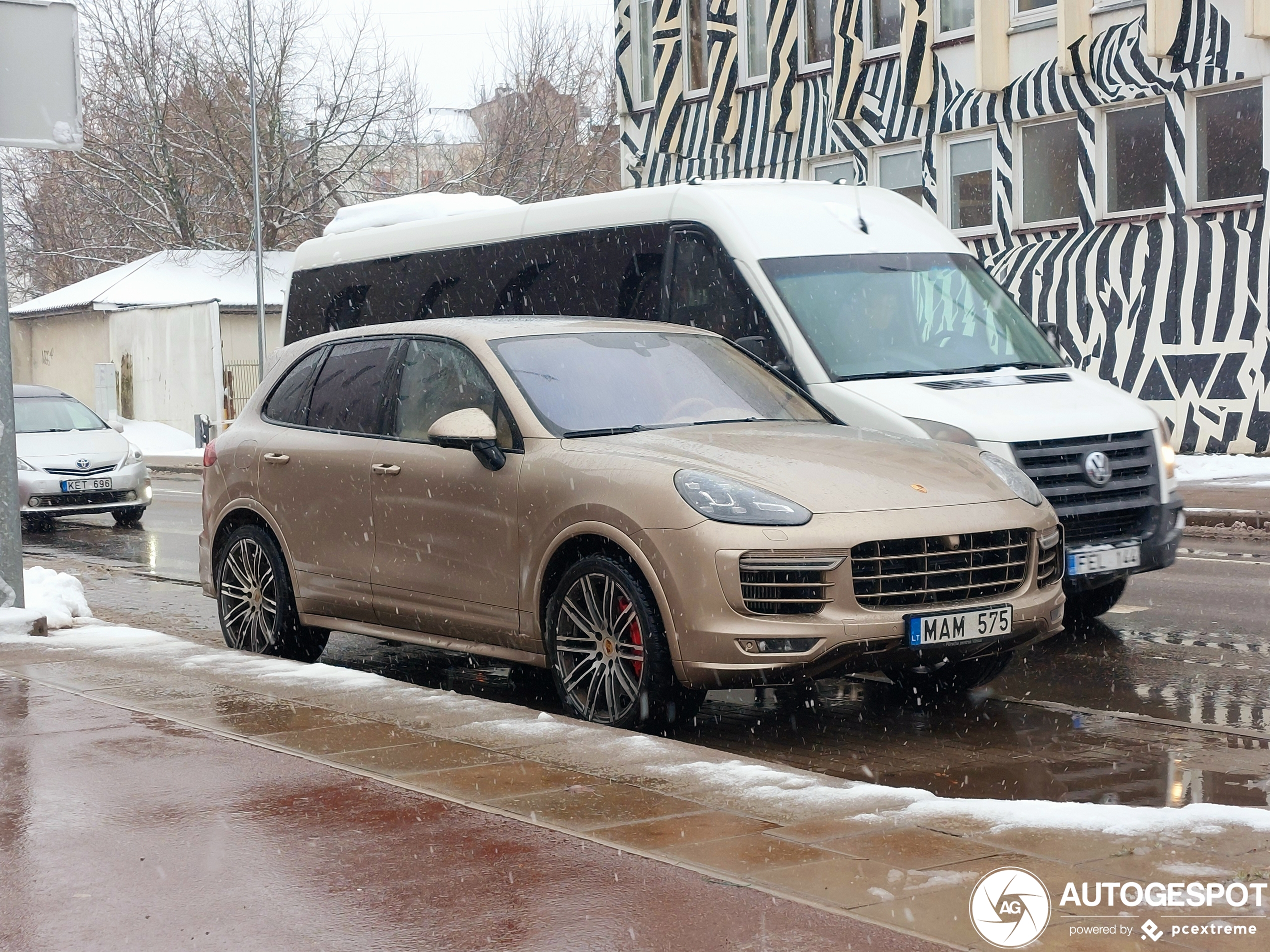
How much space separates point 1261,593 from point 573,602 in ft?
18.7

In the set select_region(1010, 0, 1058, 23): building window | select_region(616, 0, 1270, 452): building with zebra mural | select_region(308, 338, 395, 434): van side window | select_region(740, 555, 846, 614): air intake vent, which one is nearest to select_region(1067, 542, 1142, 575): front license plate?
select_region(740, 555, 846, 614): air intake vent

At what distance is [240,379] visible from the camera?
43.9 meters

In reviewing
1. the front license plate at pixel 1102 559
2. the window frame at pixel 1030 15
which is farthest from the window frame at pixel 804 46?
the front license plate at pixel 1102 559

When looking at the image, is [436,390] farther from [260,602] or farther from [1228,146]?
[1228,146]

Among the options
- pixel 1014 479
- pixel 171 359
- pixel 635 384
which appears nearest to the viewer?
pixel 1014 479

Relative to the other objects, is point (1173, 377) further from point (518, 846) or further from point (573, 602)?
point (518, 846)

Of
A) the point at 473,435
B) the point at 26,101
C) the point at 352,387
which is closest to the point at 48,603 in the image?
the point at 352,387

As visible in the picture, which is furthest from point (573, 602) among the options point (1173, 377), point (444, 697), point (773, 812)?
point (1173, 377)

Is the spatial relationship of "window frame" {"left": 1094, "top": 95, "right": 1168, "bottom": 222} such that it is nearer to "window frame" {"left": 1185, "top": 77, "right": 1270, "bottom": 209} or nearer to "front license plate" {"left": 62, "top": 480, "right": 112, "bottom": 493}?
"window frame" {"left": 1185, "top": 77, "right": 1270, "bottom": 209}

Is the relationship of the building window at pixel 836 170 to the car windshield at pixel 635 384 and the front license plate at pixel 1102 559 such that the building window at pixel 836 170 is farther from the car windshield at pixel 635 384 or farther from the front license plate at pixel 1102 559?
the car windshield at pixel 635 384

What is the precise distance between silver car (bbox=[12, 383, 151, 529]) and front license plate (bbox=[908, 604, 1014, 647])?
13096 mm

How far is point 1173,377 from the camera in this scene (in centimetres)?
2303

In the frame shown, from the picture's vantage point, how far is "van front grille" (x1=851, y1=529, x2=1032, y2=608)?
6.32 metres

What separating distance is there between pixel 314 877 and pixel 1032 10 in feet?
74.6
